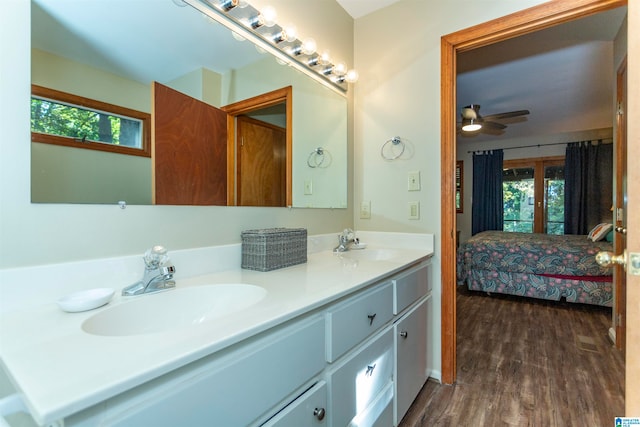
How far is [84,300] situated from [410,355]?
53.3 inches

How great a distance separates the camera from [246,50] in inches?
54.4

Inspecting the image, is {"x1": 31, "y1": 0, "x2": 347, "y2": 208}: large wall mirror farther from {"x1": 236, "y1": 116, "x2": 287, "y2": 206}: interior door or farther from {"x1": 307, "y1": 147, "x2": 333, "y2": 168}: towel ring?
{"x1": 307, "y1": 147, "x2": 333, "y2": 168}: towel ring

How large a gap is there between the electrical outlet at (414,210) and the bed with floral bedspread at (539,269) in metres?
2.28

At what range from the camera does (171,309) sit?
909mm

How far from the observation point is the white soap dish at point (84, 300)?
72 cm

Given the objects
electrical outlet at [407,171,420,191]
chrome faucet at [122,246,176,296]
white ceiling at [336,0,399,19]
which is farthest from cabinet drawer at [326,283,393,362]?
white ceiling at [336,0,399,19]

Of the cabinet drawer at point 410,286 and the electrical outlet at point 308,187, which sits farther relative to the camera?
the electrical outlet at point 308,187

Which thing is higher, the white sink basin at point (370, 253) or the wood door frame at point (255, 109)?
the wood door frame at point (255, 109)

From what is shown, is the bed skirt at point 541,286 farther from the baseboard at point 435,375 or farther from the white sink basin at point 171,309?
the white sink basin at point 171,309

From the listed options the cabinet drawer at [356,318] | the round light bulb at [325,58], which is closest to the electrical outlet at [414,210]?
the cabinet drawer at [356,318]

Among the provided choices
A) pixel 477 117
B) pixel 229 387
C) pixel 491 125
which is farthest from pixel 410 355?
pixel 491 125

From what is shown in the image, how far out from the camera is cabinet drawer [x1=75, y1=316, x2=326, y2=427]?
0.47 m

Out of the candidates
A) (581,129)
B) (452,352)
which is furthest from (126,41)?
(581,129)

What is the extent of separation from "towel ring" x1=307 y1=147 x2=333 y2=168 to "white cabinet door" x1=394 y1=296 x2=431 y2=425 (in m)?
0.99
